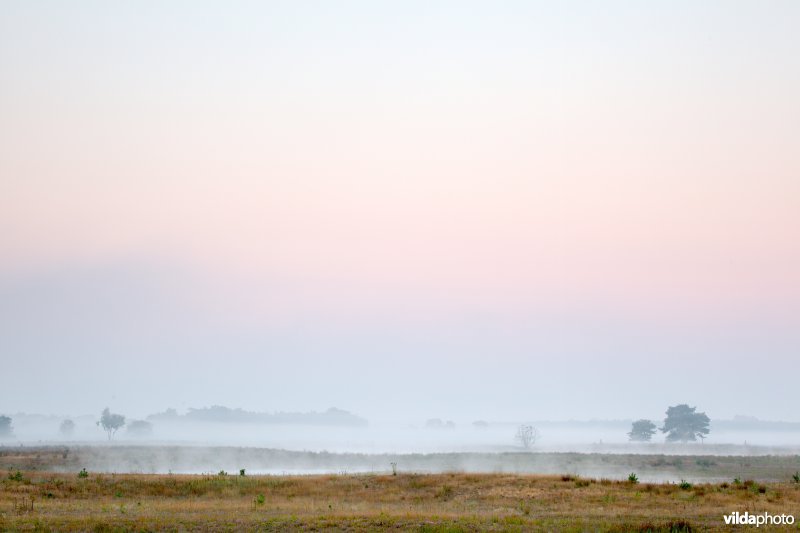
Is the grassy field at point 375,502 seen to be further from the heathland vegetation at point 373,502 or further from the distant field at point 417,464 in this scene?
the distant field at point 417,464

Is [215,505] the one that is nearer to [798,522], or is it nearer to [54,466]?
[798,522]

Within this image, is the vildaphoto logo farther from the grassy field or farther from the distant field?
the distant field

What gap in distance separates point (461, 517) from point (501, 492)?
13.0m

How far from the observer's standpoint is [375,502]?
47094 mm

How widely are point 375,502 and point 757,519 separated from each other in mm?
21752

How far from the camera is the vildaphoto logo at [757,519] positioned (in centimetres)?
3316

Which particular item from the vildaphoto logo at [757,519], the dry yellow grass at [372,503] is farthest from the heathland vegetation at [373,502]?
the vildaphoto logo at [757,519]

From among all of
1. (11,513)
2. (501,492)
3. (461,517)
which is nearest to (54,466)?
(11,513)

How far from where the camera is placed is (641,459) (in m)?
87.5

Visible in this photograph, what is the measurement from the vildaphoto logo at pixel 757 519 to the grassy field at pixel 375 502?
767 millimetres

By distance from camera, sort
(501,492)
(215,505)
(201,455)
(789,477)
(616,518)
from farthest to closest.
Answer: (201,455) → (789,477) → (501,492) → (215,505) → (616,518)

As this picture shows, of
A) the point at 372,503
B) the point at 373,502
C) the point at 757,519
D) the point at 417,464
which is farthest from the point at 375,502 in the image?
the point at 417,464

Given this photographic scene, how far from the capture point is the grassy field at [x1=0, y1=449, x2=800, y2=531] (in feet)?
112

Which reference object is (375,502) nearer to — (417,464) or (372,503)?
(372,503)
